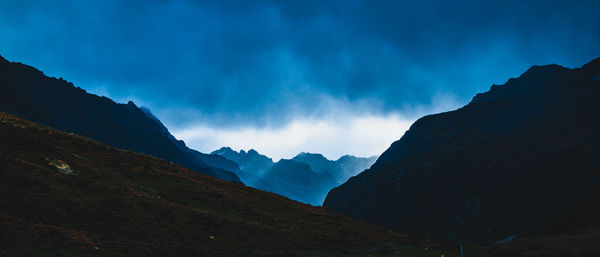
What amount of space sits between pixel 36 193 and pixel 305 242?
24668 mm

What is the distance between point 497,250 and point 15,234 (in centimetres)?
4246

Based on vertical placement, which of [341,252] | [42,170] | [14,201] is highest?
[42,170]

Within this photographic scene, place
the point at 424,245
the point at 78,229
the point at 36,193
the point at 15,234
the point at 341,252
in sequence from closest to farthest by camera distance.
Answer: the point at 15,234, the point at 78,229, the point at 36,193, the point at 341,252, the point at 424,245

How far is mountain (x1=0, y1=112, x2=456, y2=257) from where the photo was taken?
85.6 ft

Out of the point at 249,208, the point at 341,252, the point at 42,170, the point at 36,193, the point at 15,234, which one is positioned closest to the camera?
the point at 15,234

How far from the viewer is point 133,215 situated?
3284 cm

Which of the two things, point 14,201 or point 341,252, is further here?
point 341,252

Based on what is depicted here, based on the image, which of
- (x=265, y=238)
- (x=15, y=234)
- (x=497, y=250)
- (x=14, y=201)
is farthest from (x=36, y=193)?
(x=497, y=250)

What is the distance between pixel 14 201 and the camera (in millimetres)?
28781

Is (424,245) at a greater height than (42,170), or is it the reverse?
(42,170)

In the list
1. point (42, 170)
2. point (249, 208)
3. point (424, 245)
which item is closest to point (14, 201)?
point (42, 170)

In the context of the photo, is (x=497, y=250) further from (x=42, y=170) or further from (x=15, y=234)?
(x=42, y=170)

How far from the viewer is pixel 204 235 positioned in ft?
108

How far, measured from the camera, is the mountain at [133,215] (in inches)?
1027
